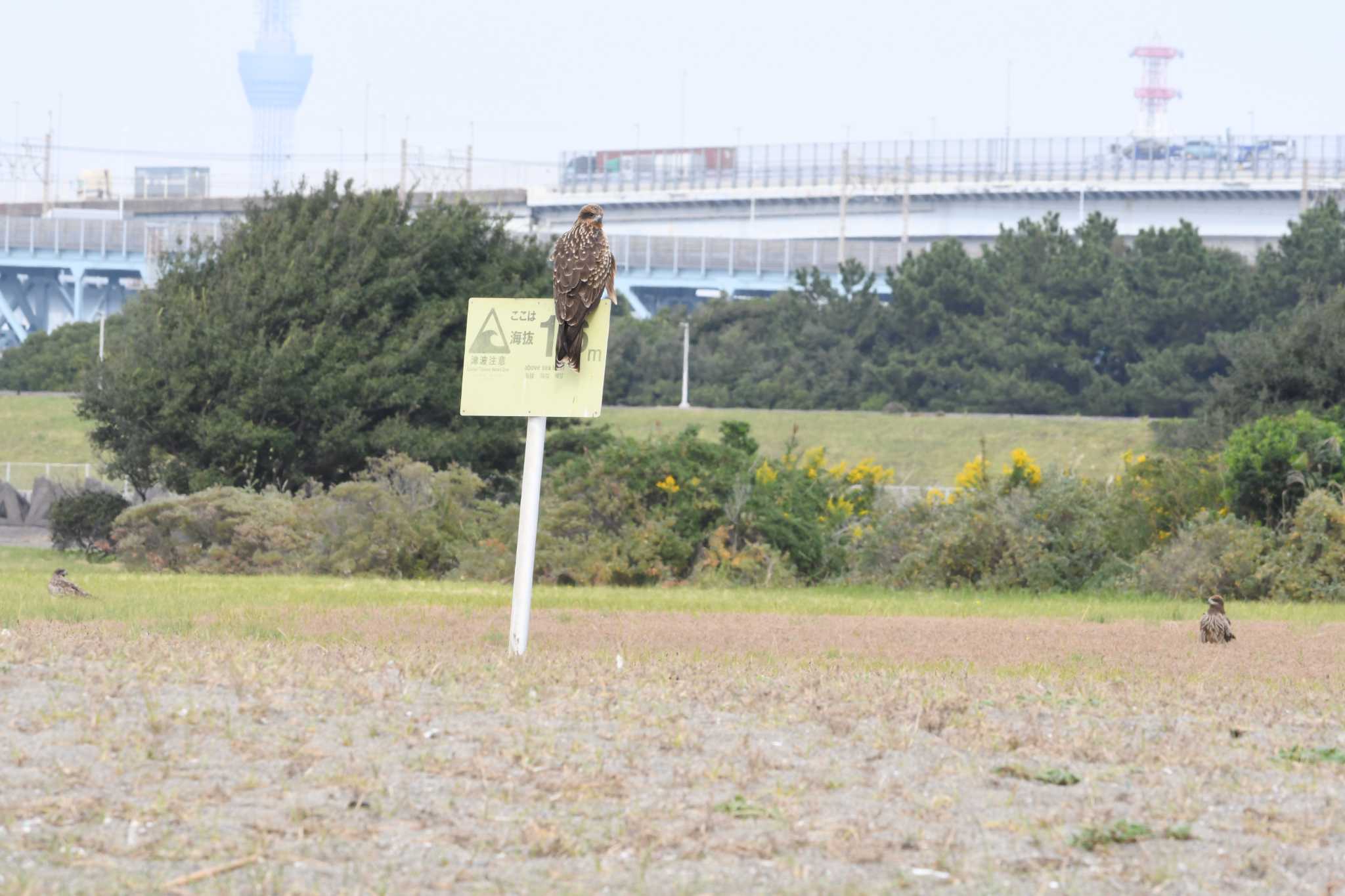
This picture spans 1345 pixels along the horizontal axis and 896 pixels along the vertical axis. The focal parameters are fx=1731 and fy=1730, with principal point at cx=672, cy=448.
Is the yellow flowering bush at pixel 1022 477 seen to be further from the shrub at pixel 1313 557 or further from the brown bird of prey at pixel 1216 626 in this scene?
the brown bird of prey at pixel 1216 626

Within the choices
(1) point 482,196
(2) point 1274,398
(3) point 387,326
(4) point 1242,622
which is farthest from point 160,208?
(4) point 1242,622

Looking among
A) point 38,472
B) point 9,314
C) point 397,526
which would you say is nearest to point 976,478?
point 397,526

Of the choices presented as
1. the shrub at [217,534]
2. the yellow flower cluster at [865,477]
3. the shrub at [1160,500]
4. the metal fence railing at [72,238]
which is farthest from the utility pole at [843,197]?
the shrub at [217,534]

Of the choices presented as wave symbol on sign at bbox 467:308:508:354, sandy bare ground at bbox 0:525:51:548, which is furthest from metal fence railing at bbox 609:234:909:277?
wave symbol on sign at bbox 467:308:508:354

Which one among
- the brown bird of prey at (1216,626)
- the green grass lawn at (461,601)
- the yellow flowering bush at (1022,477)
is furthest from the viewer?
the yellow flowering bush at (1022,477)

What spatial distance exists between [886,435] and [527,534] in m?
49.8

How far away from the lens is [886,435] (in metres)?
61.6

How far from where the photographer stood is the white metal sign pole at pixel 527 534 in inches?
495

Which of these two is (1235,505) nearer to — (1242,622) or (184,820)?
(1242,622)

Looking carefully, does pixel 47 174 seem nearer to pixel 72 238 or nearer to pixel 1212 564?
pixel 72 238

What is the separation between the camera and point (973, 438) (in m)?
60.5

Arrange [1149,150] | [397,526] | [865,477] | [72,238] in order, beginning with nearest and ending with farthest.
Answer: [397,526] → [865,477] → [72,238] → [1149,150]

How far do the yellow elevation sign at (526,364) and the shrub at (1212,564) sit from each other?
47.3 ft

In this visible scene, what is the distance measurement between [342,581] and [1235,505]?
13525 millimetres
